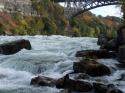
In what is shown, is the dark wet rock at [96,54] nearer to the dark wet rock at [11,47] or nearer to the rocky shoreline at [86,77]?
the rocky shoreline at [86,77]

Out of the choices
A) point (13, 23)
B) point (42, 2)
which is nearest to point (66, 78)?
point (13, 23)

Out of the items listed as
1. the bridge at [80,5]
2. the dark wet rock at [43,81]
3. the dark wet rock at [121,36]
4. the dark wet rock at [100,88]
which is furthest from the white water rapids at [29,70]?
the bridge at [80,5]

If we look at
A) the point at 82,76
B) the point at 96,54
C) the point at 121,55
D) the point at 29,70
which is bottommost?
the point at 29,70

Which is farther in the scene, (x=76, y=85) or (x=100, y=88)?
(x=76, y=85)

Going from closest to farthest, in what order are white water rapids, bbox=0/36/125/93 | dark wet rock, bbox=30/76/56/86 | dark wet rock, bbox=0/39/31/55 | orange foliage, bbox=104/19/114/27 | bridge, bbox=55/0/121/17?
white water rapids, bbox=0/36/125/93 < dark wet rock, bbox=30/76/56/86 < dark wet rock, bbox=0/39/31/55 < bridge, bbox=55/0/121/17 < orange foliage, bbox=104/19/114/27

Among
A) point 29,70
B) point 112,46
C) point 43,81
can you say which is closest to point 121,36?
point 112,46

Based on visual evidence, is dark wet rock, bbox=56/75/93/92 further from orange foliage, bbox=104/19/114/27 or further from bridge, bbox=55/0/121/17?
orange foliage, bbox=104/19/114/27

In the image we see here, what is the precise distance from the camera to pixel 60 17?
374 feet

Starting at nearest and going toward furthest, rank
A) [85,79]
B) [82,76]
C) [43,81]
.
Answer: [43,81], [85,79], [82,76]

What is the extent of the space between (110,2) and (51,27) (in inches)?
646

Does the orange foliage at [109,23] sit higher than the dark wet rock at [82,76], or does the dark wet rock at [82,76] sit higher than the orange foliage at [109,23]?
the dark wet rock at [82,76]

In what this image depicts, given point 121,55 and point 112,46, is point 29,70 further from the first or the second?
point 112,46

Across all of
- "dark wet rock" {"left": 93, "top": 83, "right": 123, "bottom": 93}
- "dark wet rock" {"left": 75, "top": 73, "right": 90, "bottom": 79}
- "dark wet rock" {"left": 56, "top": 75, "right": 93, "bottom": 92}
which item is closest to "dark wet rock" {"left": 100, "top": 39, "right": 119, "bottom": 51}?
"dark wet rock" {"left": 75, "top": 73, "right": 90, "bottom": 79}

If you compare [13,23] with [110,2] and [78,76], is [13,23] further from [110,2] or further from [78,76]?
[78,76]
